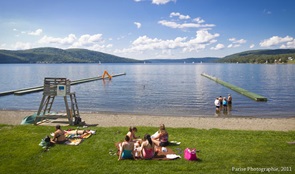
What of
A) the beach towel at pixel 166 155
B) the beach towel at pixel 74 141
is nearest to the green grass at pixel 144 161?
the beach towel at pixel 166 155

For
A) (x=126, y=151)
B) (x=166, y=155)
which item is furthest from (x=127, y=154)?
(x=166, y=155)

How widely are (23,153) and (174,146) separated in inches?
310

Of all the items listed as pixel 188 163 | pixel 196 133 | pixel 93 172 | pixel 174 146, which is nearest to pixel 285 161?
pixel 188 163

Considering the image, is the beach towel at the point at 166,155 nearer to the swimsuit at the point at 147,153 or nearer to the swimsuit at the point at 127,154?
the swimsuit at the point at 147,153

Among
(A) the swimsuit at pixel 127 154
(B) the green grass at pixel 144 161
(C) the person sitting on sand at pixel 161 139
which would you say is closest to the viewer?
(B) the green grass at pixel 144 161

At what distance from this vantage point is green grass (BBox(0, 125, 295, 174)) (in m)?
11.3

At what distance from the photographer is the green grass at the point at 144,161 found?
11273 mm

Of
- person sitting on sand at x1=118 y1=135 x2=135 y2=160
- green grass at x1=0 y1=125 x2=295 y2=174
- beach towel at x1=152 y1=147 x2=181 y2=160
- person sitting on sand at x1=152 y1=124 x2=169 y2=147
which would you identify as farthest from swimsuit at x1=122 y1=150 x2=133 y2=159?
person sitting on sand at x1=152 y1=124 x2=169 y2=147

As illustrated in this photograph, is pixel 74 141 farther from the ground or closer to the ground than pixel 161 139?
closer to the ground

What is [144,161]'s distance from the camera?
40.1 ft

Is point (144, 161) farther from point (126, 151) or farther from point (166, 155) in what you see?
point (166, 155)

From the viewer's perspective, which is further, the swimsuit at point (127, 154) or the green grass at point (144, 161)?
the swimsuit at point (127, 154)

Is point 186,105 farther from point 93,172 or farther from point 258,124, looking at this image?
point 93,172

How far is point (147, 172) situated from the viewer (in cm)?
1088
